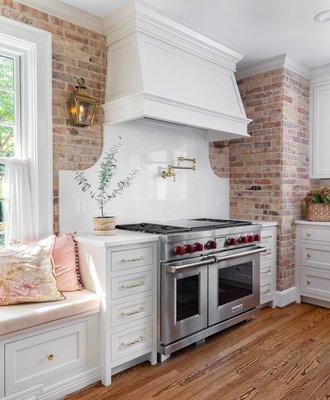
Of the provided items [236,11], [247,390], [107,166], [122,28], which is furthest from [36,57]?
[247,390]

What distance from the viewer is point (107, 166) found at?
9.59ft

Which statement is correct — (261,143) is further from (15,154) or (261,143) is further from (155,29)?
(15,154)

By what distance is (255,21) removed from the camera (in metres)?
2.96

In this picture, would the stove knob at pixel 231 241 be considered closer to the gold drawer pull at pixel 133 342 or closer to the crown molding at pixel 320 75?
the gold drawer pull at pixel 133 342

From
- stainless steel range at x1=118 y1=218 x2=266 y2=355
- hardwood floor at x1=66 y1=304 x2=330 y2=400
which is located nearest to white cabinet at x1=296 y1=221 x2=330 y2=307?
hardwood floor at x1=66 y1=304 x2=330 y2=400

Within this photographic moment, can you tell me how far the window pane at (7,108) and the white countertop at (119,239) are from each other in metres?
1.03

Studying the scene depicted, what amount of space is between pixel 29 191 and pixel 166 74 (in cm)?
148

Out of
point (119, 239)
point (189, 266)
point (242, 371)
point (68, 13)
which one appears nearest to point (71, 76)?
point (68, 13)

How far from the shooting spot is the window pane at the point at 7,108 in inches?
99.9

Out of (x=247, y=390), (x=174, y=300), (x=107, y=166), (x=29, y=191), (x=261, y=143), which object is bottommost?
(x=247, y=390)

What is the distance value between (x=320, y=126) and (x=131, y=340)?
3254 mm

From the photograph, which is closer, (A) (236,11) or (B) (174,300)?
(B) (174,300)

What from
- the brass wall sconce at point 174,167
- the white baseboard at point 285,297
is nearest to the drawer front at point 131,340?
the brass wall sconce at point 174,167

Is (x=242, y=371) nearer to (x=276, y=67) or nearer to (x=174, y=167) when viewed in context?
(x=174, y=167)
